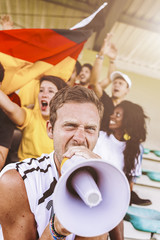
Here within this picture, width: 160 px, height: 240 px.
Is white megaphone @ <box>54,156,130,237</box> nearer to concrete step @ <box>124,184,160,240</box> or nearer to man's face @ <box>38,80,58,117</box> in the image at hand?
man's face @ <box>38,80,58,117</box>

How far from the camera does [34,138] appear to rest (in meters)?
1.97

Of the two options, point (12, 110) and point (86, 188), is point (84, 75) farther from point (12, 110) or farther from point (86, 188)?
point (86, 188)

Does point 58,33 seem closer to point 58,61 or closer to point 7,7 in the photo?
point 58,61

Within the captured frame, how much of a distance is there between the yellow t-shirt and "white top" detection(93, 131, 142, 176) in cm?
58

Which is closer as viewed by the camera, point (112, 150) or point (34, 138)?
point (34, 138)

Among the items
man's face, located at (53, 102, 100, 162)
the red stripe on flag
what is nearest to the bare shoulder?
man's face, located at (53, 102, 100, 162)

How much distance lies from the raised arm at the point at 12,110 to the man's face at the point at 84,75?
2.89 feet

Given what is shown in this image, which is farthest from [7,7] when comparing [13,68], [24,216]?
[24,216]

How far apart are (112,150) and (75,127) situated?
117cm

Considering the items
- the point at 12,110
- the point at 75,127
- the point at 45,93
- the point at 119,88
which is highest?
the point at 119,88

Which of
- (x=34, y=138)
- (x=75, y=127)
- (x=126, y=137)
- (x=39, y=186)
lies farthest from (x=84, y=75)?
(x=39, y=186)

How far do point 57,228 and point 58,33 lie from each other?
6.54 ft

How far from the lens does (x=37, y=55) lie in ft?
6.97

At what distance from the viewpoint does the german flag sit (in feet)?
6.57
